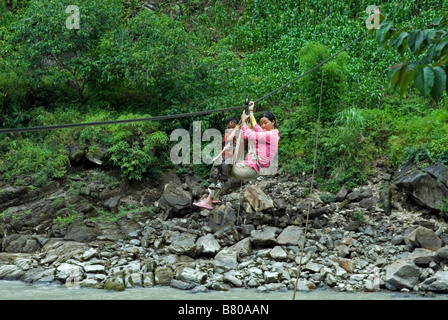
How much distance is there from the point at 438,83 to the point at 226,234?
6.55 m

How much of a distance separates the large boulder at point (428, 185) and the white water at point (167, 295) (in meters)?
2.24

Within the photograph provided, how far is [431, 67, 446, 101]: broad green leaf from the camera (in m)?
2.01

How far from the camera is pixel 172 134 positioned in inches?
417

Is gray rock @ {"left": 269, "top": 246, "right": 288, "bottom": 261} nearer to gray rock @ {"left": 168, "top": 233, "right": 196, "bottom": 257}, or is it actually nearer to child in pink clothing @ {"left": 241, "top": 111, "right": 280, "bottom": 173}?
gray rock @ {"left": 168, "top": 233, "right": 196, "bottom": 257}

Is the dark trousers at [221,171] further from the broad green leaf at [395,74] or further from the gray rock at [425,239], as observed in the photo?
the gray rock at [425,239]

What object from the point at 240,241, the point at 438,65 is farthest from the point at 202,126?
the point at 438,65

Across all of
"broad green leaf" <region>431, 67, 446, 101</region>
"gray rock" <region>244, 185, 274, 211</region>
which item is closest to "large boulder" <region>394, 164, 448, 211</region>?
"gray rock" <region>244, 185, 274, 211</region>

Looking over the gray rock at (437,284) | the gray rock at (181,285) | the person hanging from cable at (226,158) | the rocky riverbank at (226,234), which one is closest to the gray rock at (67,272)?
the rocky riverbank at (226,234)

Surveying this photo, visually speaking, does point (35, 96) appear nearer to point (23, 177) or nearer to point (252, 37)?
point (23, 177)

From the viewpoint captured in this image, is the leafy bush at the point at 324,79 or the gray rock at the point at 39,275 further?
the leafy bush at the point at 324,79

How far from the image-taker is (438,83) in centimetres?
203

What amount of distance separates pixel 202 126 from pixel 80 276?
413 cm

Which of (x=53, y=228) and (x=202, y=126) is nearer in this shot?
(x=53, y=228)

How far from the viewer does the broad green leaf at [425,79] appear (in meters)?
1.98
